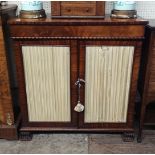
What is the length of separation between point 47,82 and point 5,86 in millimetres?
252

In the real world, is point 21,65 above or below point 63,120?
above

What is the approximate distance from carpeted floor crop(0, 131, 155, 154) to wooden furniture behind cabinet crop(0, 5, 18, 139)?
94 mm

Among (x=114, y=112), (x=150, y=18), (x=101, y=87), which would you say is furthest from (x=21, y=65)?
(x=150, y=18)

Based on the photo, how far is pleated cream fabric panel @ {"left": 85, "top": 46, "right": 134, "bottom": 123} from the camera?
4.25 ft

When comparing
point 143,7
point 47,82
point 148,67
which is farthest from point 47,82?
point 143,7

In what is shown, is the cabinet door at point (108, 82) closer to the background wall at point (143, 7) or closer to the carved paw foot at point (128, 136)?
the carved paw foot at point (128, 136)

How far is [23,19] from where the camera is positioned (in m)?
1.28

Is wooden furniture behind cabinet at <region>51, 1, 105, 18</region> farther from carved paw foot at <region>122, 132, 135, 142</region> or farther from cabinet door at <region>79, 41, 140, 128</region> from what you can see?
carved paw foot at <region>122, 132, 135, 142</region>

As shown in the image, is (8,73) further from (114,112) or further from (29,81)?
(114,112)

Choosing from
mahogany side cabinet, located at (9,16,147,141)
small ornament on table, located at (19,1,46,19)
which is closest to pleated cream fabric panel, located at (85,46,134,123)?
mahogany side cabinet, located at (9,16,147,141)

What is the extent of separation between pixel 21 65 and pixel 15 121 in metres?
0.40

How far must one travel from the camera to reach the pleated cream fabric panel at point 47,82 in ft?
4.27

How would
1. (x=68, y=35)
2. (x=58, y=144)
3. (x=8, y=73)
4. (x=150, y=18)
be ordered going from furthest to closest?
(x=150, y=18) → (x=58, y=144) → (x=8, y=73) → (x=68, y=35)

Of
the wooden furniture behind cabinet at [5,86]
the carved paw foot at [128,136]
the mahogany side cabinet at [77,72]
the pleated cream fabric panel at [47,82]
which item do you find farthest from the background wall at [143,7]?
the carved paw foot at [128,136]
